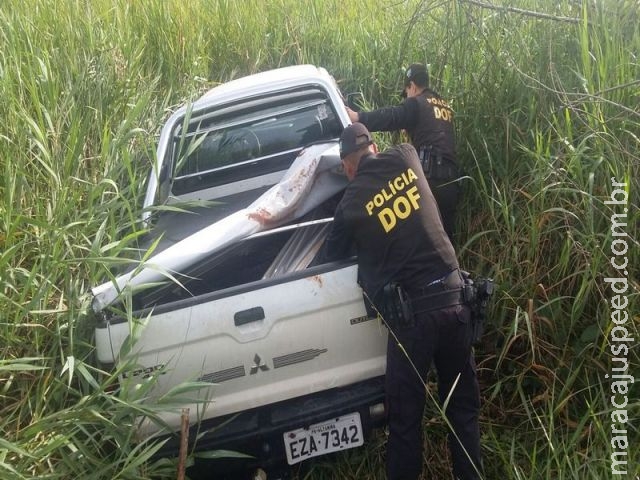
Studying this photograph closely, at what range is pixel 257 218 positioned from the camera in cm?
292

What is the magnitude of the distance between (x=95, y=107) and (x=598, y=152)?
305 centimetres

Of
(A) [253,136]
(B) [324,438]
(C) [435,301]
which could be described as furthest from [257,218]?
(A) [253,136]

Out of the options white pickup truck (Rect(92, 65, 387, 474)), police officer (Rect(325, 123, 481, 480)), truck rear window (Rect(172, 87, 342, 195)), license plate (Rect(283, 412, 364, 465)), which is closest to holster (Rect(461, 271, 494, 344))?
police officer (Rect(325, 123, 481, 480))

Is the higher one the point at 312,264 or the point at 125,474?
the point at 312,264

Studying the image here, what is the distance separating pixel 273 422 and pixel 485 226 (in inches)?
67.8

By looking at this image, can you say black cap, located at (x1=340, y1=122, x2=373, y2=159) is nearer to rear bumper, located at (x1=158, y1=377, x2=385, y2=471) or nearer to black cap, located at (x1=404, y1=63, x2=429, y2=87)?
rear bumper, located at (x1=158, y1=377, x2=385, y2=471)

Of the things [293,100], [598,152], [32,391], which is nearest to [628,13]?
[598,152]

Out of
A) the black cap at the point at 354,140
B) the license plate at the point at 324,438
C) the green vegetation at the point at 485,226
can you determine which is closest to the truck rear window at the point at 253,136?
the green vegetation at the point at 485,226

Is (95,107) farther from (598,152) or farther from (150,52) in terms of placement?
(598,152)

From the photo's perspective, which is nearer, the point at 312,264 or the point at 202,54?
the point at 312,264

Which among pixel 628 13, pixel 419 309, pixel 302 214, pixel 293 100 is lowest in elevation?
pixel 419 309

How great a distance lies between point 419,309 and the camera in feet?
8.64

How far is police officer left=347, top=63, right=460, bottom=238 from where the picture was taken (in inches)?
151

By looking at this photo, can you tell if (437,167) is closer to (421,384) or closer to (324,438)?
(421,384)
